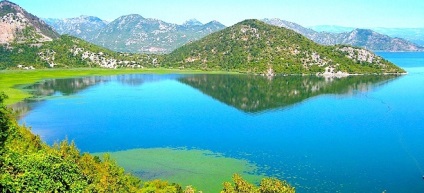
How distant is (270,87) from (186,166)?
92439mm

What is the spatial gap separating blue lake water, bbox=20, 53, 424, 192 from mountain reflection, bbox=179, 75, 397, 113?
375 millimetres

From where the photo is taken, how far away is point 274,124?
88312mm

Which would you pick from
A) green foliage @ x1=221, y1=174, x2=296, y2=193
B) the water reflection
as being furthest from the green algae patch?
the water reflection

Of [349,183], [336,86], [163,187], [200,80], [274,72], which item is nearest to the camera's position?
[163,187]

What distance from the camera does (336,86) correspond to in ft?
500

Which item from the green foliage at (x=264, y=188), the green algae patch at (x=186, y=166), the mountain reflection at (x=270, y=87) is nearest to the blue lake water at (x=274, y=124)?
the mountain reflection at (x=270, y=87)

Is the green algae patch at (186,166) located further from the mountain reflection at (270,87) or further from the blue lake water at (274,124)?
the mountain reflection at (270,87)

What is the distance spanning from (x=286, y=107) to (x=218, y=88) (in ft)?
137

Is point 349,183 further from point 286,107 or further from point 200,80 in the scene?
point 200,80

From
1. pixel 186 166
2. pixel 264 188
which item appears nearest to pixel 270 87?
pixel 186 166

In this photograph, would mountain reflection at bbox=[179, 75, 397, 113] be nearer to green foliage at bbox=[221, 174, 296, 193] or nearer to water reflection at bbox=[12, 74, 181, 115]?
water reflection at bbox=[12, 74, 181, 115]

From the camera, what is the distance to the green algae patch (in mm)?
53812

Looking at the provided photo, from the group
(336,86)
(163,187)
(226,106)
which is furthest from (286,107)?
(163,187)

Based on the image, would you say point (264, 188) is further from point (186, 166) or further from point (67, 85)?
point (67, 85)
